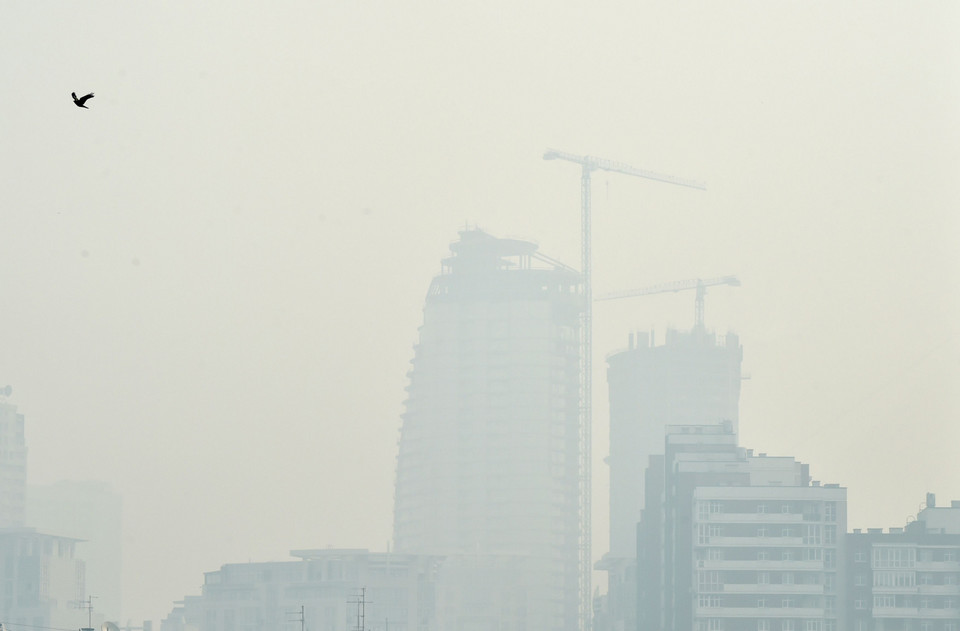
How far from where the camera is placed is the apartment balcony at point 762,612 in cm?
19462

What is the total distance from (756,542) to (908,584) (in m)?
16.5

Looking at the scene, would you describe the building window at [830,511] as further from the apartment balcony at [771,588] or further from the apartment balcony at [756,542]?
the apartment balcony at [771,588]

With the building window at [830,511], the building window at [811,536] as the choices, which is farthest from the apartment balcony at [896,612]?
the building window at [830,511]

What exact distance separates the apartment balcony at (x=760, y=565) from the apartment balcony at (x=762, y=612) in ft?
13.8

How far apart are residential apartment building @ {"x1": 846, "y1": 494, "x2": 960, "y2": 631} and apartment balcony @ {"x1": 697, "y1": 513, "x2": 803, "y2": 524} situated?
26.6 feet

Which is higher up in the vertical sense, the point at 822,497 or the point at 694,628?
the point at 822,497

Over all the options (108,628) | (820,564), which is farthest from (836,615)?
(108,628)

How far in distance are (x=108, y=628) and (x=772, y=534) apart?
115 meters

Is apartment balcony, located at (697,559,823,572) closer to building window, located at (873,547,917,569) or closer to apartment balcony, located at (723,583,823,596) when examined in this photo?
apartment balcony, located at (723,583,823,596)

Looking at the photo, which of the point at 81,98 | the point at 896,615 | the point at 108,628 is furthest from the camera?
the point at 896,615

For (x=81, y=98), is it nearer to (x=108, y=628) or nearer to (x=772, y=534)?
(x=108, y=628)

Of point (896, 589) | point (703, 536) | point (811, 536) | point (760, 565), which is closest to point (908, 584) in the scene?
point (896, 589)

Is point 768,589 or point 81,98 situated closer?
point 81,98

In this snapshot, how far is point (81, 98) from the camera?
40625 millimetres
